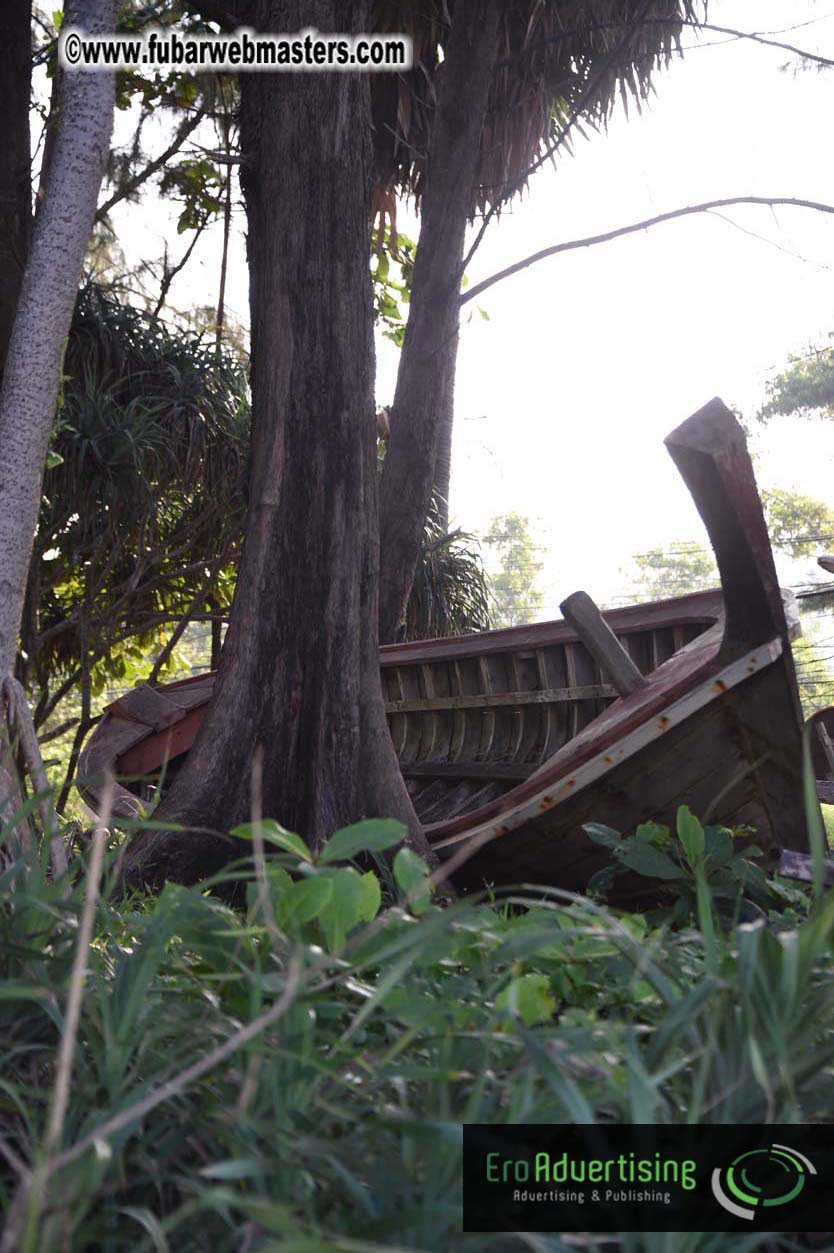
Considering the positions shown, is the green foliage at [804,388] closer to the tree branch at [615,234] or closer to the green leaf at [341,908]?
the tree branch at [615,234]

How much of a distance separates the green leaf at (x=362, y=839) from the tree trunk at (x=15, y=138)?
479 centimetres

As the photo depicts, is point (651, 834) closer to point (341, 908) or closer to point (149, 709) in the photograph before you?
point (341, 908)

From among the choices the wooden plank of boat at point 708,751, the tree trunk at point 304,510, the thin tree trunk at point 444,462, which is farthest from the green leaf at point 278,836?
the thin tree trunk at point 444,462

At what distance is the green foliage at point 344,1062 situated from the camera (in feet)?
2.25

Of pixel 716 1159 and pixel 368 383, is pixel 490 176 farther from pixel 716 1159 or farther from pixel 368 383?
pixel 716 1159

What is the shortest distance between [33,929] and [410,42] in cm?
718

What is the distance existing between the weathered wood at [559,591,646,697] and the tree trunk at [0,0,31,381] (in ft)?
10.8

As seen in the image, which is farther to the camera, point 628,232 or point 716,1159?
point 628,232

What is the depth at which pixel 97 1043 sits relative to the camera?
92 cm

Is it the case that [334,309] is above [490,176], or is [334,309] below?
below

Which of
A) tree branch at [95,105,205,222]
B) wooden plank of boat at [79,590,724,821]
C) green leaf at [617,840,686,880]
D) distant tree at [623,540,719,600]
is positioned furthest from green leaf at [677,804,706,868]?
distant tree at [623,540,719,600]

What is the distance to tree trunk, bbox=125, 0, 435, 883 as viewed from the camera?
3418 millimetres

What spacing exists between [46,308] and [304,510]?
3.40 feet

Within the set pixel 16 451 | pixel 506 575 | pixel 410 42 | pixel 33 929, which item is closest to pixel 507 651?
pixel 16 451
